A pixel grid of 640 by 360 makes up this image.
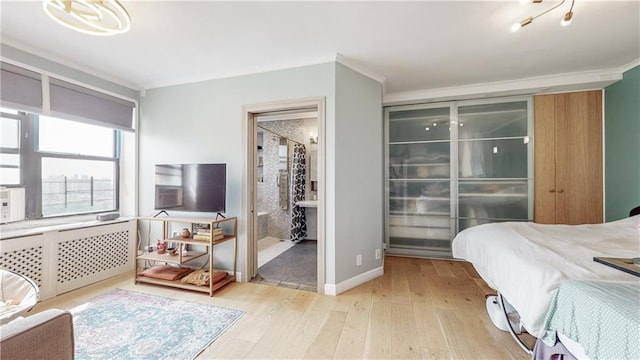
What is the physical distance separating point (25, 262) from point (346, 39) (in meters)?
3.62

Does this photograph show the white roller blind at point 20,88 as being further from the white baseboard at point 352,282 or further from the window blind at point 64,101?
the white baseboard at point 352,282

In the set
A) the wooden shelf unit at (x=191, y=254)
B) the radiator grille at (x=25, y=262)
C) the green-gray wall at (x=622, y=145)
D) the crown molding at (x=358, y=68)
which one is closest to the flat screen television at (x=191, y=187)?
the wooden shelf unit at (x=191, y=254)

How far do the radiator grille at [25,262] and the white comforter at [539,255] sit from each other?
12.8 feet

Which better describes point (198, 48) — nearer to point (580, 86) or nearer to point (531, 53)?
point (531, 53)

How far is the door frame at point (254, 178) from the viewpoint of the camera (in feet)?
8.34

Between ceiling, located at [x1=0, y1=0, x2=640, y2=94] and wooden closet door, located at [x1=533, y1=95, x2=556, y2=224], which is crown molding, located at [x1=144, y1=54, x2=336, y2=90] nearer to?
ceiling, located at [x1=0, y1=0, x2=640, y2=94]

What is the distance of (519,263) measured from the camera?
1407 millimetres

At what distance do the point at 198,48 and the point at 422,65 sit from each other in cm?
239

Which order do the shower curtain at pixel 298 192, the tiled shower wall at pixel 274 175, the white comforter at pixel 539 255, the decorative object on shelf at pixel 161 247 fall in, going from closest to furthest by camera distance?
the white comforter at pixel 539 255
the decorative object on shelf at pixel 161 247
the shower curtain at pixel 298 192
the tiled shower wall at pixel 274 175

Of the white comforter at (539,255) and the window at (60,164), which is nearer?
the white comforter at (539,255)

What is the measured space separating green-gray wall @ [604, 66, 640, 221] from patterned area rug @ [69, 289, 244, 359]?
4416mm

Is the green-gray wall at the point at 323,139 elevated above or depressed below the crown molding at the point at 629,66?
below

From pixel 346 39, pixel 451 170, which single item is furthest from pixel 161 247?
pixel 451 170

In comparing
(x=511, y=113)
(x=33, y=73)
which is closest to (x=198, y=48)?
(x=33, y=73)
